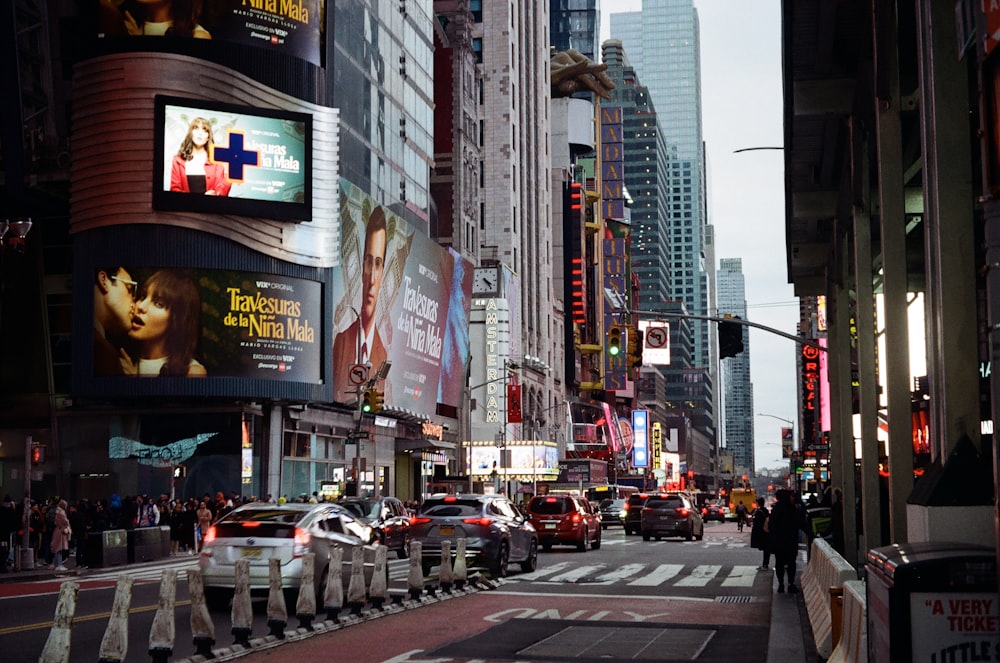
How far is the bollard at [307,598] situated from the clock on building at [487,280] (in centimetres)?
8454

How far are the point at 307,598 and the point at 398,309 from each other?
5429cm

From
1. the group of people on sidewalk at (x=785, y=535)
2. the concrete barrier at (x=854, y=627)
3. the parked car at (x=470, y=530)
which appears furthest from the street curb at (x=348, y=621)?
the concrete barrier at (x=854, y=627)

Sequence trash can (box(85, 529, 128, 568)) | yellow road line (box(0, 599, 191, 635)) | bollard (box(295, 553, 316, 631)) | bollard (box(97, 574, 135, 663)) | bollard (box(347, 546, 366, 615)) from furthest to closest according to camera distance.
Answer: trash can (box(85, 529, 128, 568)) < bollard (box(347, 546, 366, 615)) < yellow road line (box(0, 599, 191, 635)) < bollard (box(295, 553, 316, 631)) < bollard (box(97, 574, 135, 663))

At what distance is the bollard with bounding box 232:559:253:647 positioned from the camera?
50.5 feet

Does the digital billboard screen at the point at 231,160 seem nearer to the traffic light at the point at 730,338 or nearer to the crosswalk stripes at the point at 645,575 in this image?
the crosswalk stripes at the point at 645,575

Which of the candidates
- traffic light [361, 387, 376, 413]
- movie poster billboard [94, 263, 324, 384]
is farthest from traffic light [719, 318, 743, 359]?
movie poster billboard [94, 263, 324, 384]

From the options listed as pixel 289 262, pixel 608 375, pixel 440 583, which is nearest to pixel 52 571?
pixel 440 583

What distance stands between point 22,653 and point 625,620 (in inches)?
327

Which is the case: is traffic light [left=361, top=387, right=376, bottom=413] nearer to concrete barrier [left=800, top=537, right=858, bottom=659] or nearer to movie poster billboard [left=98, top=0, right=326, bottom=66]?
movie poster billboard [left=98, top=0, right=326, bottom=66]

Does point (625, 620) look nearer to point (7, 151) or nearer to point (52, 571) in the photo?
point (52, 571)

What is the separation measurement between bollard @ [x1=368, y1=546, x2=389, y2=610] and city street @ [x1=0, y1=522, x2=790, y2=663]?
0.56 meters

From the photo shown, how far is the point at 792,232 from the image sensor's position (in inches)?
1223

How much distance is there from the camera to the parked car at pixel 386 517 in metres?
37.2

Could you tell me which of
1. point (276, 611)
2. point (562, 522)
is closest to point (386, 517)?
point (562, 522)
